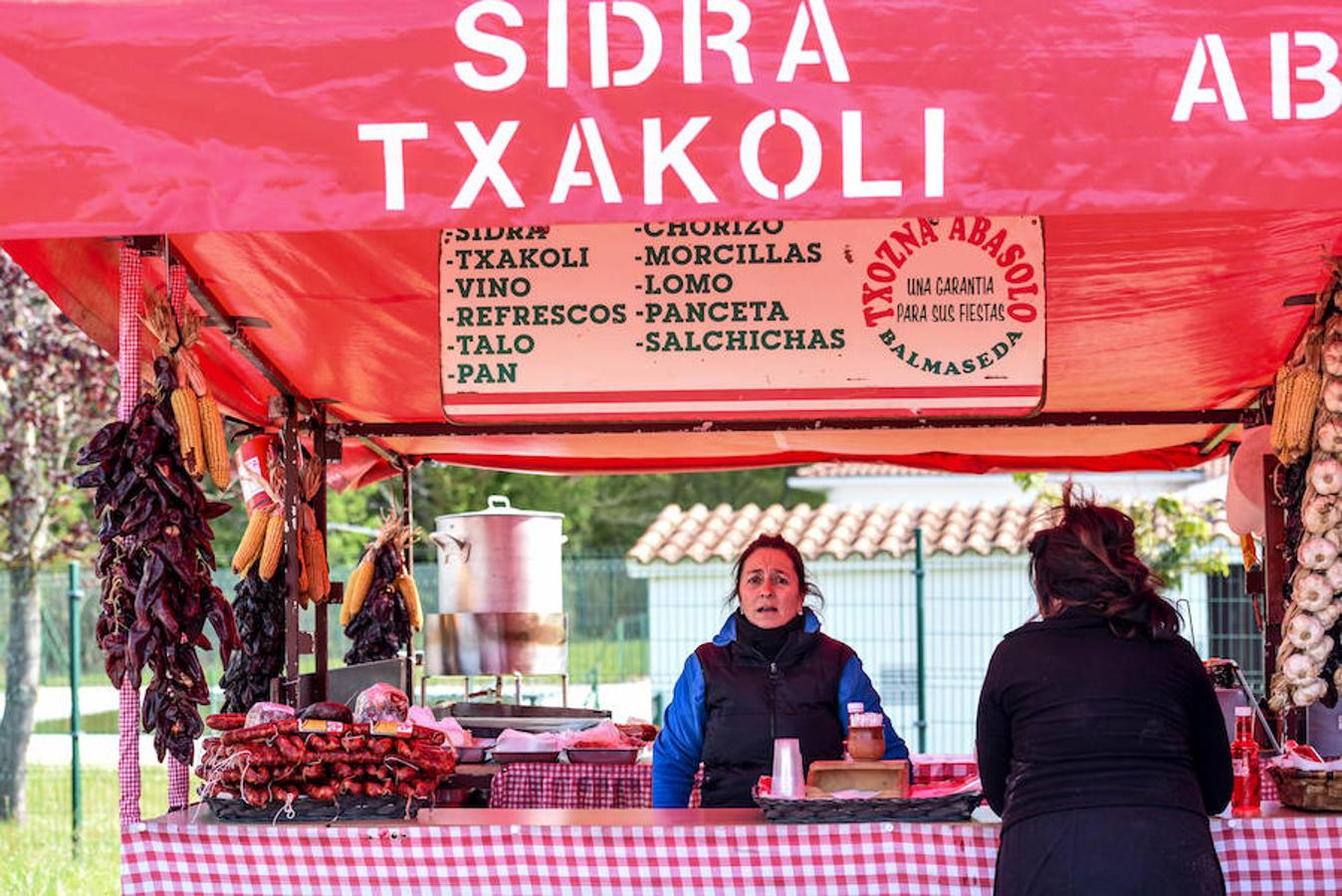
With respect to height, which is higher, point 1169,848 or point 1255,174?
point 1255,174

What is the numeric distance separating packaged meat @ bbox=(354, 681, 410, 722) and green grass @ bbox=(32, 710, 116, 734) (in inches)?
672

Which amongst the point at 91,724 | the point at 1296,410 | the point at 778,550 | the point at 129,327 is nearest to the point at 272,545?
the point at 129,327

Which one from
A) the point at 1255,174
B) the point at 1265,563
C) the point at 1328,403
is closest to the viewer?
the point at 1255,174

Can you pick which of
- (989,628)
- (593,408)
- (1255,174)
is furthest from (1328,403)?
(989,628)

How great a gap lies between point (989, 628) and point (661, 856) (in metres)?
13.5

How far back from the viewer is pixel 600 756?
7.18 m

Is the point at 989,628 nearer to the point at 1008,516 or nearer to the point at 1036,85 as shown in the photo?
the point at 1008,516

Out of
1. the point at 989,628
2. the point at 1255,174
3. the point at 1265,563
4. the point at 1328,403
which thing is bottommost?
the point at 989,628

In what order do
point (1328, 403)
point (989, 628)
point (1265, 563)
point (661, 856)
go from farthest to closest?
point (989, 628)
point (1265, 563)
point (1328, 403)
point (661, 856)

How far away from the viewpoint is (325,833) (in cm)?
485

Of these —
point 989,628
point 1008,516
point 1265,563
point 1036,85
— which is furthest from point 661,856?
point 1008,516

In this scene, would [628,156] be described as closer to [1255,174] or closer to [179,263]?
[1255,174]

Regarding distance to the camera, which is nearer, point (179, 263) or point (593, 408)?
point (179, 263)

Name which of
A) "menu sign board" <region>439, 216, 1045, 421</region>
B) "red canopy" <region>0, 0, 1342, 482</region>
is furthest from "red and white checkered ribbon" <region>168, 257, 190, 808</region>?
"red canopy" <region>0, 0, 1342, 482</region>
